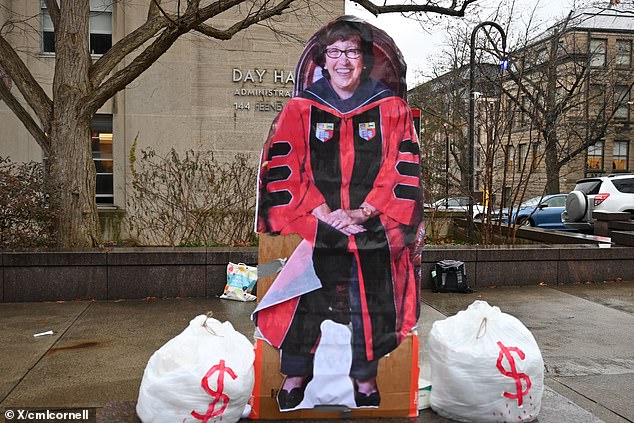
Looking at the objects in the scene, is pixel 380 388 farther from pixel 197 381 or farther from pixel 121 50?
pixel 121 50

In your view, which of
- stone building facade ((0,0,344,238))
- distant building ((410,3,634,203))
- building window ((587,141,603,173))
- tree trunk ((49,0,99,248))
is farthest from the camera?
building window ((587,141,603,173))

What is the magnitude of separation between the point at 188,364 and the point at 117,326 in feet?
12.9

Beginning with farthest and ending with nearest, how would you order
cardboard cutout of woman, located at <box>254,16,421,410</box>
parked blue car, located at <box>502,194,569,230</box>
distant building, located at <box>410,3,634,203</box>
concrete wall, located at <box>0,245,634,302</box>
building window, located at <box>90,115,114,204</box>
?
parked blue car, located at <box>502,194,569,230</box> < building window, located at <box>90,115,114,204</box> < distant building, located at <box>410,3,634,203</box> < concrete wall, located at <box>0,245,634,302</box> < cardboard cutout of woman, located at <box>254,16,421,410</box>

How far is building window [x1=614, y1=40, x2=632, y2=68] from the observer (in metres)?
37.4

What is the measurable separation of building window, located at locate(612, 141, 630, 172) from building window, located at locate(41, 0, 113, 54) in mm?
43954

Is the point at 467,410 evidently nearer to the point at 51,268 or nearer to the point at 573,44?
the point at 51,268

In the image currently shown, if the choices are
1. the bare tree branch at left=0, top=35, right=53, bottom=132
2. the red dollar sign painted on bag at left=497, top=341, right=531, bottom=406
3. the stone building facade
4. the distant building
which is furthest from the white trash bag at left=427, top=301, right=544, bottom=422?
the stone building facade

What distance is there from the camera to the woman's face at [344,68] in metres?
4.13

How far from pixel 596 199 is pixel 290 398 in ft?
52.8

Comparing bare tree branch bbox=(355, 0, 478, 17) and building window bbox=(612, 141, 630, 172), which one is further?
building window bbox=(612, 141, 630, 172)

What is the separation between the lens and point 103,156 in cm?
1767

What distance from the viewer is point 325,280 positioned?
410 centimetres

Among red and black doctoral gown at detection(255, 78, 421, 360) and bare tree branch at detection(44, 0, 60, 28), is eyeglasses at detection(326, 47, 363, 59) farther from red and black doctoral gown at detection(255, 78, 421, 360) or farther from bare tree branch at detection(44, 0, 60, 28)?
→ bare tree branch at detection(44, 0, 60, 28)

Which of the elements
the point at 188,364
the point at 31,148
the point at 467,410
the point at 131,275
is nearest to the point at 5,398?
the point at 188,364
